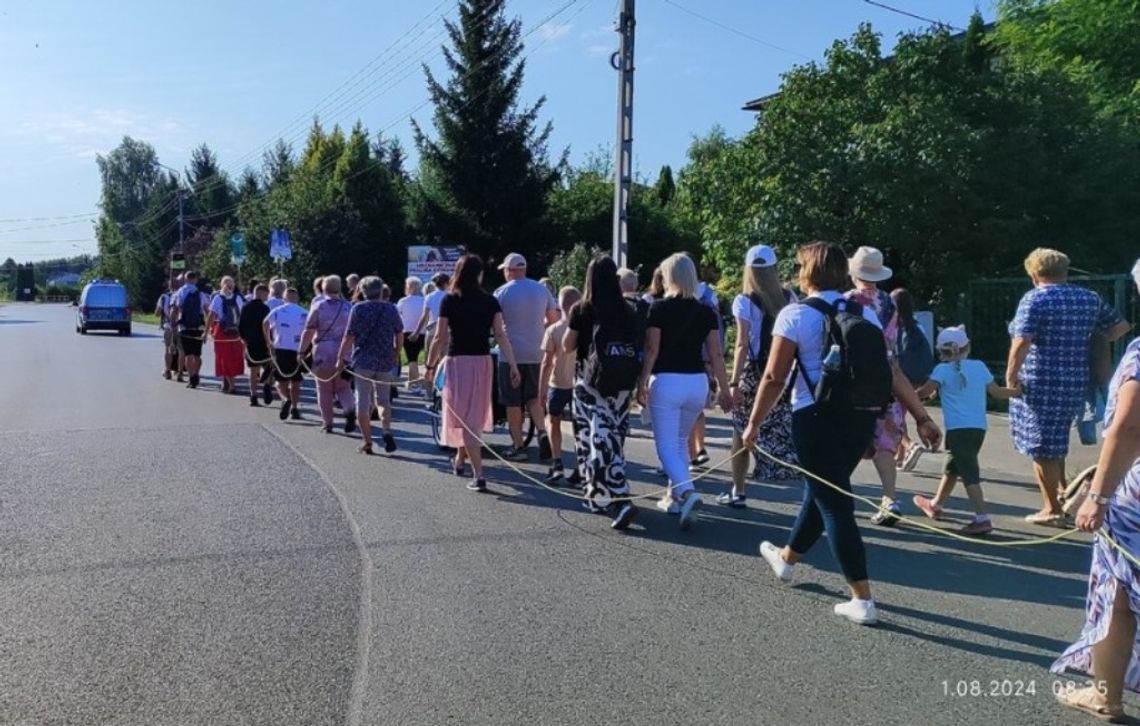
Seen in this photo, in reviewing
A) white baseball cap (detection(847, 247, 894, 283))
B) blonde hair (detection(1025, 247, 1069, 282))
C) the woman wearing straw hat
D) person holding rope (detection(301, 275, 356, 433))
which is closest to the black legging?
the woman wearing straw hat

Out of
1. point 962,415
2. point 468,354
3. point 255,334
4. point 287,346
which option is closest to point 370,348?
point 468,354

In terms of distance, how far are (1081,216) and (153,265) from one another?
67.6 m

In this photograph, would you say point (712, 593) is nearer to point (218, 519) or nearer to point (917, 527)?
point (917, 527)

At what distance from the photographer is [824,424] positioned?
5359 mm

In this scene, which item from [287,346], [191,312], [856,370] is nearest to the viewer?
[856,370]

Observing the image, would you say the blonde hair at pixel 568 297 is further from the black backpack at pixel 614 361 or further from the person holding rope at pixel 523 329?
the black backpack at pixel 614 361

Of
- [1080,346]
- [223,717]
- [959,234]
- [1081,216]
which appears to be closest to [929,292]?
[959,234]

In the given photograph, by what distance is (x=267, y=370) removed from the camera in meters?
15.2

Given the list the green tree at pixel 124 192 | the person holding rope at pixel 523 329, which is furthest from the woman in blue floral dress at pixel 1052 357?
the green tree at pixel 124 192

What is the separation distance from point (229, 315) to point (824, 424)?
518 inches

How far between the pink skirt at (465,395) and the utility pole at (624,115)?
7593mm

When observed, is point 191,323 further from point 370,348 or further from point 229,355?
point 370,348

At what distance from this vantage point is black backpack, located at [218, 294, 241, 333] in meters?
16.5

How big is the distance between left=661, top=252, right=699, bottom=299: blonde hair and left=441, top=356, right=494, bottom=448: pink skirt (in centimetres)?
229
